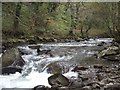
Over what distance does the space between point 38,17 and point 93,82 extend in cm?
70

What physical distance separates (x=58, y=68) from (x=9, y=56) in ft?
1.42

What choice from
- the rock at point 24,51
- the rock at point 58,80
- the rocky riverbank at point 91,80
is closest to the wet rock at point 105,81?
the rocky riverbank at point 91,80

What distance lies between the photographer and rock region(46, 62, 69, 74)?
278 cm

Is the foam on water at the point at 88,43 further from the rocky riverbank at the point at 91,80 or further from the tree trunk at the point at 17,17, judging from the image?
the tree trunk at the point at 17,17

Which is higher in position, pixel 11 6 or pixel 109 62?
pixel 11 6

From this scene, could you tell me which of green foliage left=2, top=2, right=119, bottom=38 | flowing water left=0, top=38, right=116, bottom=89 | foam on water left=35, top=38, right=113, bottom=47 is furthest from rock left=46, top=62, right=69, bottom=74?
green foliage left=2, top=2, right=119, bottom=38

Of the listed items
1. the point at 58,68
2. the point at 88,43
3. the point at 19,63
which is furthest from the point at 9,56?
the point at 88,43

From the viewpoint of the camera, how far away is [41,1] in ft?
9.14

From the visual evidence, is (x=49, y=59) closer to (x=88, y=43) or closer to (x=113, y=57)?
(x=88, y=43)

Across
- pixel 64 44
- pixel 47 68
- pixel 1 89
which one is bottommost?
pixel 1 89

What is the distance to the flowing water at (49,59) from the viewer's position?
2750mm

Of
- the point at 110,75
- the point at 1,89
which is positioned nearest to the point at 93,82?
the point at 110,75

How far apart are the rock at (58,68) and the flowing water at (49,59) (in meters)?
0.03

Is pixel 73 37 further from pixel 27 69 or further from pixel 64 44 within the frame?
pixel 27 69
